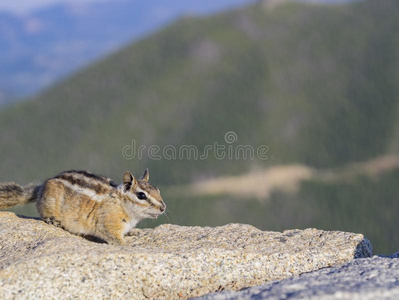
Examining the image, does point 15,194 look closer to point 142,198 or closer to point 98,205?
point 98,205

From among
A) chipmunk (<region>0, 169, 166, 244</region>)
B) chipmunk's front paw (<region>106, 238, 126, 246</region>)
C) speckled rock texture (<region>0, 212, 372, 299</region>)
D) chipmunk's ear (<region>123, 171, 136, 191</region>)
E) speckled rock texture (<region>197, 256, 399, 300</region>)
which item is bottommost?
speckled rock texture (<region>197, 256, 399, 300</region>)

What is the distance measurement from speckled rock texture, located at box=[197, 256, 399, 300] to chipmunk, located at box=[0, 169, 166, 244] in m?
5.44

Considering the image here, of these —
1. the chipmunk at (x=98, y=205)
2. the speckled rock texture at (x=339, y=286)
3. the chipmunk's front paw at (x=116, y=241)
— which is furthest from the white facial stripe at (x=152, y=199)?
the speckled rock texture at (x=339, y=286)

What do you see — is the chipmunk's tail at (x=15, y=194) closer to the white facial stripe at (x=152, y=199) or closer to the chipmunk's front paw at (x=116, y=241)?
the chipmunk's front paw at (x=116, y=241)

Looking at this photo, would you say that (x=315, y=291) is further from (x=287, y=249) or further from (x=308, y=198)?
(x=308, y=198)

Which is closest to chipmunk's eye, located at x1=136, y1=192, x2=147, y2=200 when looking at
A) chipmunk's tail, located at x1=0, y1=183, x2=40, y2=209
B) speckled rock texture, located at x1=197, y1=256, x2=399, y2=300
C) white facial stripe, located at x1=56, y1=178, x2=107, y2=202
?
white facial stripe, located at x1=56, y1=178, x2=107, y2=202

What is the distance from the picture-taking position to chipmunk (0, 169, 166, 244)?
1717 centimetres

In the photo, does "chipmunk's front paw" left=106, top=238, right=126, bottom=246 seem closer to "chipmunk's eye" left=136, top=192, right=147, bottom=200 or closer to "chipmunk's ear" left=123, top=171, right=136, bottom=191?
"chipmunk's eye" left=136, top=192, right=147, bottom=200

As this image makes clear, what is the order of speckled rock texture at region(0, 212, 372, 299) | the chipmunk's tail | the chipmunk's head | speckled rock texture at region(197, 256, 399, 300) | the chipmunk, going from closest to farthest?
speckled rock texture at region(197, 256, 399, 300) < speckled rock texture at region(0, 212, 372, 299) < the chipmunk < the chipmunk's head < the chipmunk's tail

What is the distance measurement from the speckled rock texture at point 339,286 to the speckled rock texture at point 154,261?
147 cm

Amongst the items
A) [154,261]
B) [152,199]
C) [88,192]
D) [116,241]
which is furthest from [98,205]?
[154,261]

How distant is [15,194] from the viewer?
18562 millimetres

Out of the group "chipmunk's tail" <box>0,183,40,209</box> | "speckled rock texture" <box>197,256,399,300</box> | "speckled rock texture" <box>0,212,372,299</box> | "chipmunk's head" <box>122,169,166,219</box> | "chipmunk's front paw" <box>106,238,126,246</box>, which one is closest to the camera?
"speckled rock texture" <box>197,256,399,300</box>

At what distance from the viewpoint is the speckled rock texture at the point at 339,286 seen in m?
11.1
